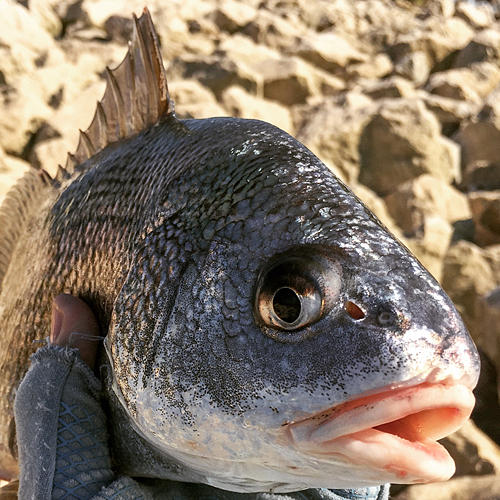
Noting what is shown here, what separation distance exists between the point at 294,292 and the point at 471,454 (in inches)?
143

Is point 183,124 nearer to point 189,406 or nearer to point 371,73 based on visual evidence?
point 189,406

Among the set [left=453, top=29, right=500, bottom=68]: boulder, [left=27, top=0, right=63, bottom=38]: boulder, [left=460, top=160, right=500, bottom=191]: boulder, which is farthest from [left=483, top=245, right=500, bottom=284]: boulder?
[left=27, top=0, right=63, bottom=38]: boulder

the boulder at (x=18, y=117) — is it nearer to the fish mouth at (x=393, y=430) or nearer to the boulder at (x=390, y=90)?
the boulder at (x=390, y=90)

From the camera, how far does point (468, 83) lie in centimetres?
1009

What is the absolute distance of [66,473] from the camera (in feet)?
3.62

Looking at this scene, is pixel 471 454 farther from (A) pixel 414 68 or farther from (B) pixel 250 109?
(A) pixel 414 68

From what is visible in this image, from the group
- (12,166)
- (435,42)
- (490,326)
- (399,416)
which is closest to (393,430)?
(399,416)

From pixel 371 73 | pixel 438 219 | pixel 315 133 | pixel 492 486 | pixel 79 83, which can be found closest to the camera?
pixel 492 486

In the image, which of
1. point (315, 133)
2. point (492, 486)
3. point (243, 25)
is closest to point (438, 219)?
point (315, 133)

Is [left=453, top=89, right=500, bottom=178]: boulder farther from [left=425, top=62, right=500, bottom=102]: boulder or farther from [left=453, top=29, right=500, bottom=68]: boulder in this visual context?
[left=453, top=29, right=500, bottom=68]: boulder

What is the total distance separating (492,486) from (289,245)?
293 centimetres

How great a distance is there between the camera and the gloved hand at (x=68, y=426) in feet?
3.60

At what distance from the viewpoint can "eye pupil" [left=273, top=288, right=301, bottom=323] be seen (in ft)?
2.83

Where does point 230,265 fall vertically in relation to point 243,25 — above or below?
above
